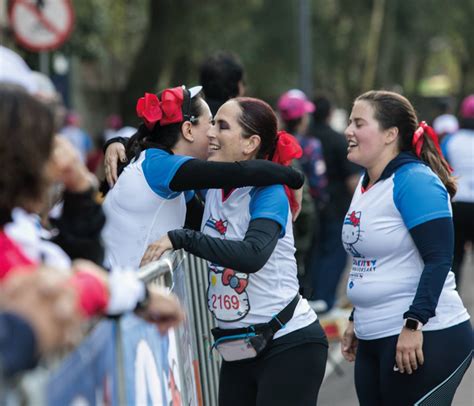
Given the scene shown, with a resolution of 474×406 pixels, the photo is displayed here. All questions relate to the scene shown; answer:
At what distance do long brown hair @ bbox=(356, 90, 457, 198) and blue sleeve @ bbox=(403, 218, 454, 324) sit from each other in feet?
1.30

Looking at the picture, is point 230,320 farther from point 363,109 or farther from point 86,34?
point 86,34

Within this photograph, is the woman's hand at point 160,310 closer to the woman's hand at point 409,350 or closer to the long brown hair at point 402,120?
the woman's hand at point 409,350

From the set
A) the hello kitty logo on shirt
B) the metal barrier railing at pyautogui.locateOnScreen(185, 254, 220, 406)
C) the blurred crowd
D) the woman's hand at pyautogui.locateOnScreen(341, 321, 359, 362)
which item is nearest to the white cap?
the blurred crowd

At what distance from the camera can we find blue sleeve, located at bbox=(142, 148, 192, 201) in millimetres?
4629

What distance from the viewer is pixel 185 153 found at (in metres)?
4.95

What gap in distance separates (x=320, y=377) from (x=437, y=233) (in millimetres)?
781

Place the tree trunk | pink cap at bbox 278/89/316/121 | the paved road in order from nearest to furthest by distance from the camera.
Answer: the paved road → pink cap at bbox 278/89/316/121 → the tree trunk

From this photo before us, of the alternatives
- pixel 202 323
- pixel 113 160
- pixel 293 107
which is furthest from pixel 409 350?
pixel 293 107

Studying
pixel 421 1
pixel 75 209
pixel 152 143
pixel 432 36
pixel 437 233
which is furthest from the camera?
pixel 432 36

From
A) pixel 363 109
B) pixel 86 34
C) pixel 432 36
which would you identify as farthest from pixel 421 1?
pixel 363 109

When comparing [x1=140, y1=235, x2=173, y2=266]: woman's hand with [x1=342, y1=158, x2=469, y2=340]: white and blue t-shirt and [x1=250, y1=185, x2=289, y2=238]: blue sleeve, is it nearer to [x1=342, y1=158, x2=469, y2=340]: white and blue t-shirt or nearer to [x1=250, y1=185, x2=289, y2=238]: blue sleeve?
[x1=250, y1=185, x2=289, y2=238]: blue sleeve

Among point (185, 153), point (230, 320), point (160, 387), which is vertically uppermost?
point (185, 153)

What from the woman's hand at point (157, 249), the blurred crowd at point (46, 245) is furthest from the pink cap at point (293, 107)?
the blurred crowd at point (46, 245)

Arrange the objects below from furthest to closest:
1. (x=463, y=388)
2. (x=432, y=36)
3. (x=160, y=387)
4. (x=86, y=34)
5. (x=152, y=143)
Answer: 1. (x=432, y=36)
2. (x=86, y=34)
3. (x=463, y=388)
4. (x=152, y=143)
5. (x=160, y=387)
